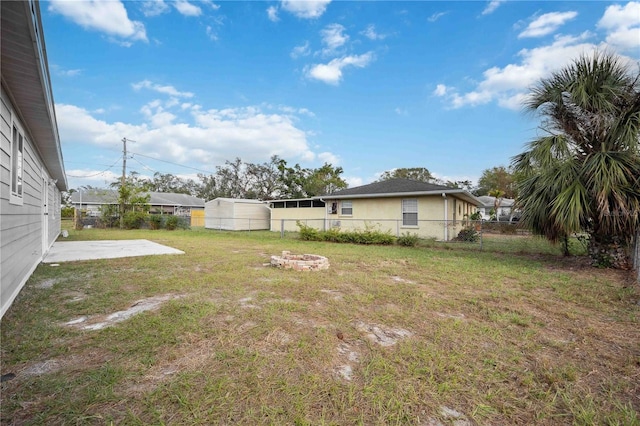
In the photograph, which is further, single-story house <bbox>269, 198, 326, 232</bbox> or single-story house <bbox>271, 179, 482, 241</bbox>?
single-story house <bbox>269, 198, 326, 232</bbox>

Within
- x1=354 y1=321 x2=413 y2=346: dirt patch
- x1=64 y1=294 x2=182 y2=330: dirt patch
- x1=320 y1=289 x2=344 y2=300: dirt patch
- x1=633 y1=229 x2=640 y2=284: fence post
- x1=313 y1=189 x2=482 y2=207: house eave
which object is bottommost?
x1=320 y1=289 x2=344 y2=300: dirt patch

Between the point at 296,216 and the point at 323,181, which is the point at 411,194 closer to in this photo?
the point at 296,216

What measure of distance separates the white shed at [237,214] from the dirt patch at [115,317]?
16.9m

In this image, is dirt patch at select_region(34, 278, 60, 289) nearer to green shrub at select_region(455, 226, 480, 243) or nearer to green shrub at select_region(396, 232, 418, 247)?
green shrub at select_region(396, 232, 418, 247)

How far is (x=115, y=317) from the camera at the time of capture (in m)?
3.35

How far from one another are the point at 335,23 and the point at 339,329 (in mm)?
11509

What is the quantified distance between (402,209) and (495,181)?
102 feet

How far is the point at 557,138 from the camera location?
6773mm

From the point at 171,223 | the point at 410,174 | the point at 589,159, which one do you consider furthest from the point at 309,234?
the point at 410,174

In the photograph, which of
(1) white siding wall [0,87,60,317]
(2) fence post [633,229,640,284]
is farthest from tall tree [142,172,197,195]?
(2) fence post [633,229,640,284]

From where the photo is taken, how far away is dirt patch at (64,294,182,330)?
3094mm

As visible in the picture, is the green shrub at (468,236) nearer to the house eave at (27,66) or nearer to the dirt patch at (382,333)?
the dirt patch at (382,333)

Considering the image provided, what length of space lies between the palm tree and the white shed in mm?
17449

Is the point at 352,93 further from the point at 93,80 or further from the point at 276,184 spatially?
the point at 276,184
